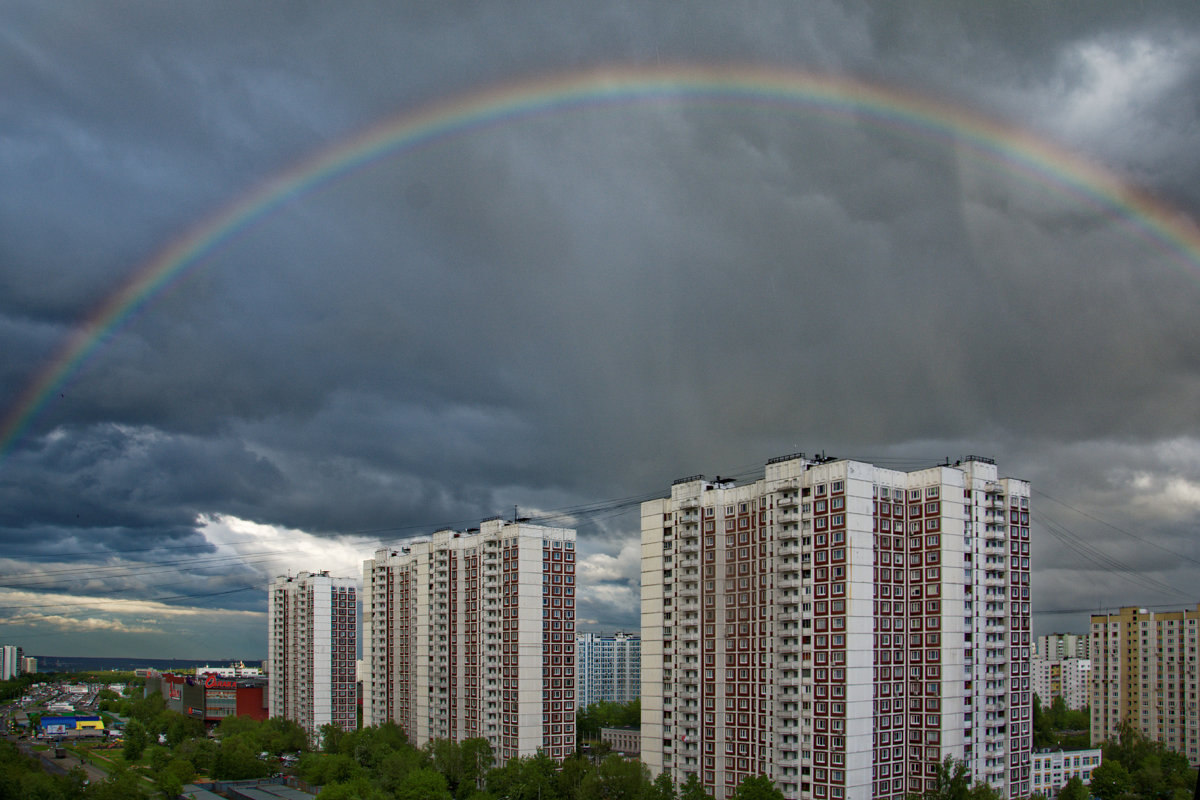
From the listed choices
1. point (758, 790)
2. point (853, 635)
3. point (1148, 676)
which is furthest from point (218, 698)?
point (1148, 676)

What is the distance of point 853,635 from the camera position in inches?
2244

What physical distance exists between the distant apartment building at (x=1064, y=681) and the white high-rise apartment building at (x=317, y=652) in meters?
120

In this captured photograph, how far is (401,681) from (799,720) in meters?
52.2

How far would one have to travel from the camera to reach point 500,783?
242 ft

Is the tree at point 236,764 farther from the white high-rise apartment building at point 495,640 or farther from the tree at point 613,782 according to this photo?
the tree at point 613,782

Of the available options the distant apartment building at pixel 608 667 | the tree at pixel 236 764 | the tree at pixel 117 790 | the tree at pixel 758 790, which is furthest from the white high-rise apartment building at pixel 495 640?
the distant apartment building at pixel 608 667

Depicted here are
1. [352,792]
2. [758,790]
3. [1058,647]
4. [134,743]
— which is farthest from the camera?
[1058,647]

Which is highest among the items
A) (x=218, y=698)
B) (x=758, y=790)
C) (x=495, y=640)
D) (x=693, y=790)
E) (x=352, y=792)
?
(x=495, y=640)

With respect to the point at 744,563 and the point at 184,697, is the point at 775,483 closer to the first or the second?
the point at 744,563

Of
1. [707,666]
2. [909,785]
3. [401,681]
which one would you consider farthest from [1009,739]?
[401,681]

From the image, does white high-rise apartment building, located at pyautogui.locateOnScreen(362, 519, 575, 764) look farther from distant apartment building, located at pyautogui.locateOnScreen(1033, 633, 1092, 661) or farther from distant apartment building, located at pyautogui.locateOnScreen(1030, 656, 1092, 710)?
distant apartment building, located at pyautogui.locateOnScreen(1033, 633, 1092, 661)

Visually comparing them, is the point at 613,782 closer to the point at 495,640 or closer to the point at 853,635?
the point at 495,640

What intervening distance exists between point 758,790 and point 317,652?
73578 millimetres

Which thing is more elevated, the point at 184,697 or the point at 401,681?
the point at 401,681
